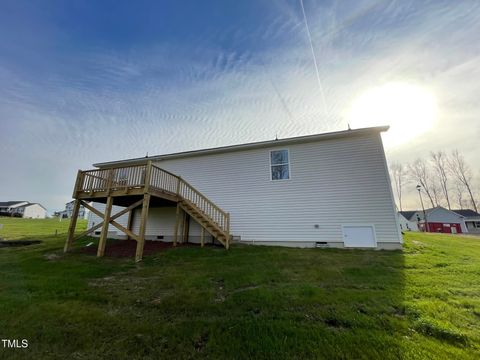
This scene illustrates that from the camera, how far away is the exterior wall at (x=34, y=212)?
169 feet

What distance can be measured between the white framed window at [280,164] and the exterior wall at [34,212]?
66.5 metres

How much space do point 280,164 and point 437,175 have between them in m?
37.6

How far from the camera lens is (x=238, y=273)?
5375 mm

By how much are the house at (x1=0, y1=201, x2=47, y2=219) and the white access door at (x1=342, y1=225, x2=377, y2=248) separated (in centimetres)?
6287

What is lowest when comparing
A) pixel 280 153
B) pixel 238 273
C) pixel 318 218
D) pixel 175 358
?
pixel 175 358

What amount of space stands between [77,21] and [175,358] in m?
12.2

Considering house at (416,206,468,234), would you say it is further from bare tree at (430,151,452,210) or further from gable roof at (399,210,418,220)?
gable roof at (399,210,418,220)

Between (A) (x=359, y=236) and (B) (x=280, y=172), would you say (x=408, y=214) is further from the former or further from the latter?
(B) (x=280, y=172)

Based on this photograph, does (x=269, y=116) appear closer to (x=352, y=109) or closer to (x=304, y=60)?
(x=304, y=60)

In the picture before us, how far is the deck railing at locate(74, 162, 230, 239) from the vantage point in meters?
8.28

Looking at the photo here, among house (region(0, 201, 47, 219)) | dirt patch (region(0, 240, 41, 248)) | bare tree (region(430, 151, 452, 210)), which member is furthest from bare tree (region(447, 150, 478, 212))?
house (region(0, 201, 47, 219))

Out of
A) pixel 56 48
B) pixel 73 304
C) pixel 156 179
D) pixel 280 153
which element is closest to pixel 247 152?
pixel 280 153

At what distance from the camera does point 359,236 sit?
26.9ft

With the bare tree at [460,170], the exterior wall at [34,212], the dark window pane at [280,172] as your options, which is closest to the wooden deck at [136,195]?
the dark window pane at [280,172]
